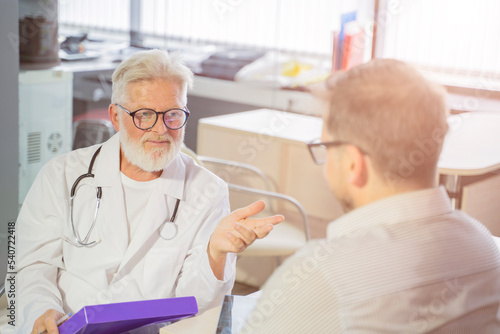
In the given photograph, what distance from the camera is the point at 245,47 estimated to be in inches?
152

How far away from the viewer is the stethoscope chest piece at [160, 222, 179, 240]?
150cm

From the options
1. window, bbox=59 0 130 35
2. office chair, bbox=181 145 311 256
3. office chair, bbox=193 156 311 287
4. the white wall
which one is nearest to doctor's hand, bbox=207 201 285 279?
office chair, bbox=181 145 311 256

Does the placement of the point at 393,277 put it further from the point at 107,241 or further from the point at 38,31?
the point at 38,31

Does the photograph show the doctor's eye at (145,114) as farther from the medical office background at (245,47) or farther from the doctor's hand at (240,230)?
the medical office background at (245,47)

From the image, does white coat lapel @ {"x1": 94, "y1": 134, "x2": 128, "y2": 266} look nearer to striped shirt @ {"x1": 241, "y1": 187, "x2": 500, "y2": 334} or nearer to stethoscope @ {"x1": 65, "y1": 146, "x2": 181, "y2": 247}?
stethoscope @ {"x1": 65, "y1": 146, "x2": 181, "y2": 247}

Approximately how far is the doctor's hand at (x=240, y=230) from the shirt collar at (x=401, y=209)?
0.95 feet

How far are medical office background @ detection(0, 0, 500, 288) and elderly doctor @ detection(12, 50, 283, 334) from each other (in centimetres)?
75

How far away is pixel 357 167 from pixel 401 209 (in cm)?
8

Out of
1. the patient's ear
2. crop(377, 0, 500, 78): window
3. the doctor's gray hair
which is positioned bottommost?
the patient's ear

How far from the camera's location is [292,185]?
278cm

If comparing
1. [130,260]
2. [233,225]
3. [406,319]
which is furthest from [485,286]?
[130,260]

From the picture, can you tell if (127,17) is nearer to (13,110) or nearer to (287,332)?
(13,110)

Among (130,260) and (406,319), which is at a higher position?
(406,319)

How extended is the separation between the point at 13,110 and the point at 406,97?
5.65ft
